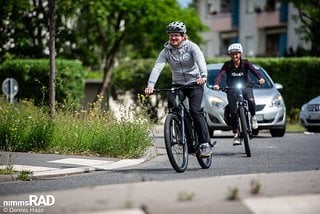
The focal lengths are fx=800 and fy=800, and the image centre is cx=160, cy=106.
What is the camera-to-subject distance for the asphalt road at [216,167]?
31.4 feet

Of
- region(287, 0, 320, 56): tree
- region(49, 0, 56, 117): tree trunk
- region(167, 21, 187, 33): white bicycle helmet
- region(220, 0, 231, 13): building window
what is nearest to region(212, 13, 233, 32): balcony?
region(220, 0, 231, 13): building window

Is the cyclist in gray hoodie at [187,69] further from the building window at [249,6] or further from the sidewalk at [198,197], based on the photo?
the building window at [249,6]

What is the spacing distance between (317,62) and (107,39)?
57.0ft

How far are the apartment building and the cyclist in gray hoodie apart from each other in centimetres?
3951

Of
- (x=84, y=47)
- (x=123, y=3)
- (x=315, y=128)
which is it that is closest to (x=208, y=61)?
(x=315, y=128)

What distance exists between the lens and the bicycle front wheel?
1012 centimetres

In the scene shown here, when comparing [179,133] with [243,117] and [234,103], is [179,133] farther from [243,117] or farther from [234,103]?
[234,103]

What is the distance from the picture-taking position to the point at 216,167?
11.2 m

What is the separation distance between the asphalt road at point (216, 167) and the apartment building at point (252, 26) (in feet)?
117

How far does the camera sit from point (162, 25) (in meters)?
40.2

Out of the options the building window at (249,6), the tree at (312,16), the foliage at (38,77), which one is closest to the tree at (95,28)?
the foliage at (38,77)

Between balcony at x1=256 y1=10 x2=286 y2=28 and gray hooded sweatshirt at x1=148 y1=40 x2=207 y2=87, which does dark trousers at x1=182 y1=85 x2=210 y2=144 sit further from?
balcony at x1=256 y1=10 x2=286 y2=28

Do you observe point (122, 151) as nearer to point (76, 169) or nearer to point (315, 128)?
point (76, 169)

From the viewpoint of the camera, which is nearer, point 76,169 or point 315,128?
point 76,169
